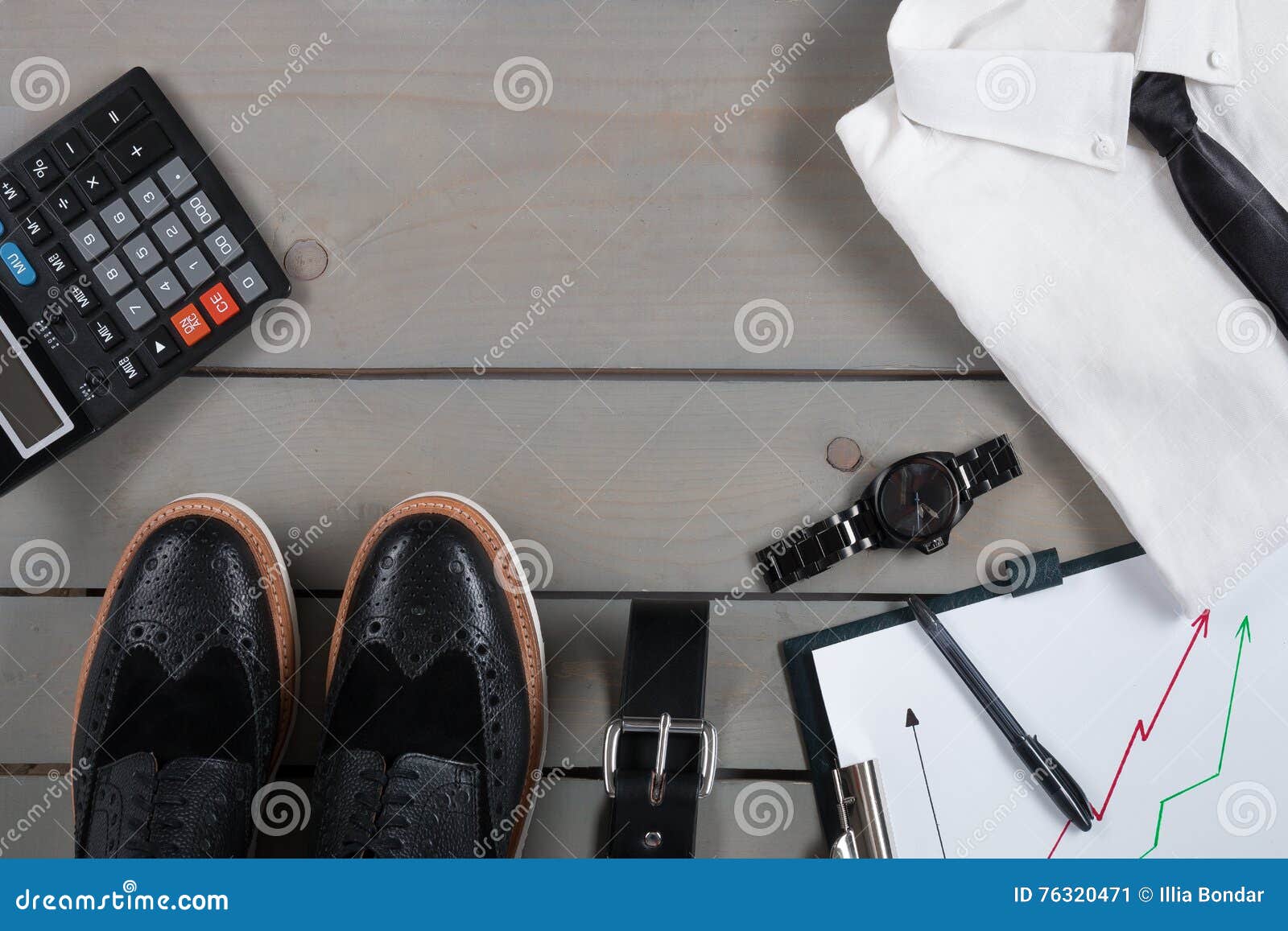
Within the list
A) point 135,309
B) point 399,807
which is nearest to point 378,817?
point 399,807

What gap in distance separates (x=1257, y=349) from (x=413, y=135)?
53 centimetres

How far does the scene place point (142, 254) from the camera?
56 centimetres

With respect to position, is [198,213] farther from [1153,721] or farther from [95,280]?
[1153,721]

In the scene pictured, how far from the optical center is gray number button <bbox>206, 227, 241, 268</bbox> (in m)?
0.57

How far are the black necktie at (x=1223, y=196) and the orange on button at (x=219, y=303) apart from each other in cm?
55

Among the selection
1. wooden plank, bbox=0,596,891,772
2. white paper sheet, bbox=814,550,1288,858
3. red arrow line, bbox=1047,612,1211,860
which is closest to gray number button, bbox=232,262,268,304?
wooden plank, bbox=0,596,891,772

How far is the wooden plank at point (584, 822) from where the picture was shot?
23.0 inches

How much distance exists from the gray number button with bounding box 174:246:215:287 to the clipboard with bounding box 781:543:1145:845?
434mm

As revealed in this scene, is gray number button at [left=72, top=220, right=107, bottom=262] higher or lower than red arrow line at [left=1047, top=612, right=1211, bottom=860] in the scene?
higher

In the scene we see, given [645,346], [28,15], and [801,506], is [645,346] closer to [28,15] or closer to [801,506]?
[801,506]

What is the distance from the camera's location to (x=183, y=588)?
59cm

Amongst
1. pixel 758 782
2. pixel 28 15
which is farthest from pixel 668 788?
pixel 28 15

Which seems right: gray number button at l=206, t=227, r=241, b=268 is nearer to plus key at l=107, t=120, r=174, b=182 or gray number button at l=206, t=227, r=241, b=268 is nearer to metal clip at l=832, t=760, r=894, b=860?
plus key at l=107, t=120, r=174, b=182

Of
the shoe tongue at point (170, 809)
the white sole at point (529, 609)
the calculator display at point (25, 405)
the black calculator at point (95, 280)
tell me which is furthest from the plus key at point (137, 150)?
the shoe tongue at point (170, 809)
